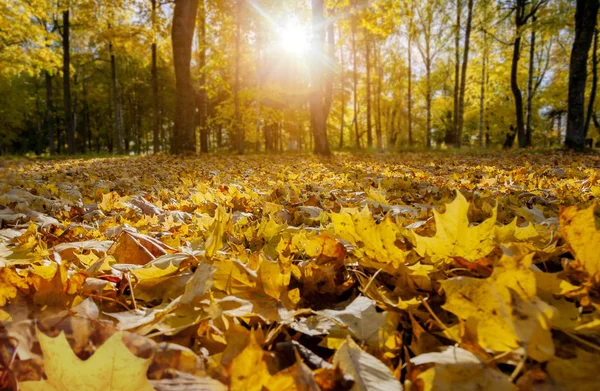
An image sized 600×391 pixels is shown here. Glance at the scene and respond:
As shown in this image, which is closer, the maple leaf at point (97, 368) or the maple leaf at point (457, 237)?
the maple leaf at point (97, 368)

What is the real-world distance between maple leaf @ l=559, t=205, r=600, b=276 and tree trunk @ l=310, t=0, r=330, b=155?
33.4 ft

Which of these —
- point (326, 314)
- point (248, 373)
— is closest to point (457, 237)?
point (326, 314)

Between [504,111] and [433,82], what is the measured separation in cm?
594

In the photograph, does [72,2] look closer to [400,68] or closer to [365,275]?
[365,275]

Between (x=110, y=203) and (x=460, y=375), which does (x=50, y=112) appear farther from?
(x=460, y=375)

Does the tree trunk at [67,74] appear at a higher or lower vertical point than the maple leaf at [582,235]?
higher

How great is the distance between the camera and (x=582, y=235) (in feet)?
2.14

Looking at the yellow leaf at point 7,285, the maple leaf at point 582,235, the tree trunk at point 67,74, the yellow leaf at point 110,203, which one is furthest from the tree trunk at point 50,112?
the maple leaf at point 582,235

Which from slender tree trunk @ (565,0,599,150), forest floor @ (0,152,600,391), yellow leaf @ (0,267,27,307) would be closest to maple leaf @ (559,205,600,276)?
forest floor @ (0,152,600,391)

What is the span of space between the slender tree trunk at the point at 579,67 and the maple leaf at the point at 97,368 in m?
11.9

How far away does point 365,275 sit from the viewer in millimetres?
913

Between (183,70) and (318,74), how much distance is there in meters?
3.96

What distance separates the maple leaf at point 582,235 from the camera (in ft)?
2.08

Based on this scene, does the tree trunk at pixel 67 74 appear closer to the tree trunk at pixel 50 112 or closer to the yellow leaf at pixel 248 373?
the tree trunk at pixel 50 112
